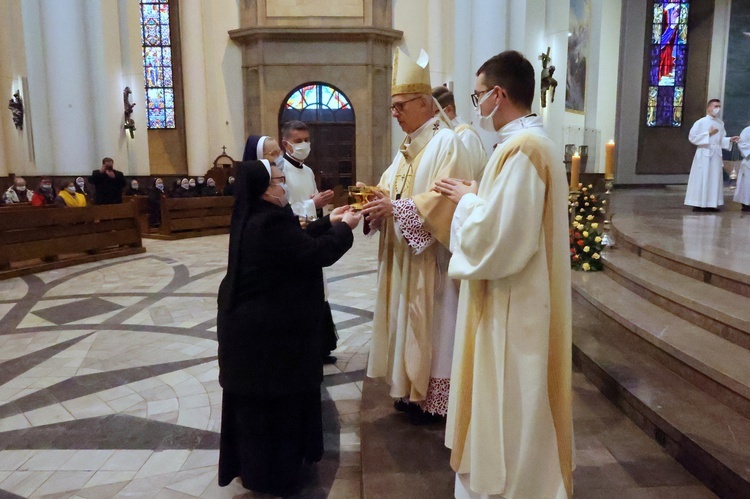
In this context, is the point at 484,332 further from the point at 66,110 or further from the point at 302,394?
the point at 66,110

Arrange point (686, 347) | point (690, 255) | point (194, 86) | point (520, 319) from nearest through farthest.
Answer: point (520, 319) → point (686, 347) → point (690, 255) → point (194, 86)

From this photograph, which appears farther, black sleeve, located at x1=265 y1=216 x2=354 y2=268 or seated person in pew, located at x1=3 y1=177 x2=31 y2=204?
seated person in pew, located at x1=3 y1=177 x2=31 y2=204

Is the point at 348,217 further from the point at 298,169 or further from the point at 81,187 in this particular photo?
the point at 81,187

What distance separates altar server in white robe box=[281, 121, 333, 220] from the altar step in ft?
7.02

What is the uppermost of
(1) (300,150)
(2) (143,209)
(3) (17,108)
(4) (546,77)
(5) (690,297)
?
(4) (546,77)

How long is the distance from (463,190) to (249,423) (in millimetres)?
1423

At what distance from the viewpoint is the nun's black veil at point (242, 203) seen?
2.23 metres

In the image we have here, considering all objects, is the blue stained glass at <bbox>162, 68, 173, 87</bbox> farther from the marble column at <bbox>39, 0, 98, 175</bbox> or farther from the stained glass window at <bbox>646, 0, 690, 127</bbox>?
the stained glass window at <bbox>646, 0, 690, 127</bbox>

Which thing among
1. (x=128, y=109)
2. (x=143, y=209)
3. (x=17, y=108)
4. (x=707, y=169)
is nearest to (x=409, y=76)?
(x=707, y=169)

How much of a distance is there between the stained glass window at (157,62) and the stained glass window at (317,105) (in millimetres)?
4459

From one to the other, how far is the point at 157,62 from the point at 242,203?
1823cm

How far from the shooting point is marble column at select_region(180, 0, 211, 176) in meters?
16.1

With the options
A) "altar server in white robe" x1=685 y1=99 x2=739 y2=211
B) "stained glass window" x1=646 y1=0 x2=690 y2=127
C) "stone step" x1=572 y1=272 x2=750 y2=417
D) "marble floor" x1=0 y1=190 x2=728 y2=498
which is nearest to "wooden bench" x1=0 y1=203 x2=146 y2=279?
"marble floor" x1=0 y1=190 x2=728 y2=498

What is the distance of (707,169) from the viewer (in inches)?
349
